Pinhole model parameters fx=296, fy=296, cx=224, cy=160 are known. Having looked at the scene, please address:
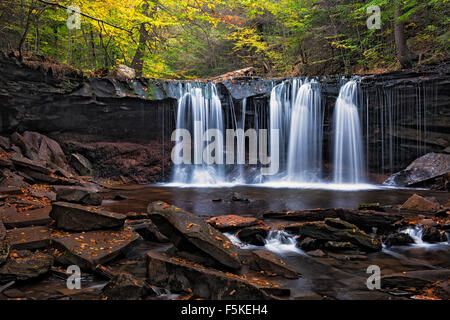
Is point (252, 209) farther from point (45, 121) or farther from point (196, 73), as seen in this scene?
point (196, 73)

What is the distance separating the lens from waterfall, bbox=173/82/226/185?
15.2 metres

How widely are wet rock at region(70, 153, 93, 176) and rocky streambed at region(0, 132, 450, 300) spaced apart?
18.2 feet

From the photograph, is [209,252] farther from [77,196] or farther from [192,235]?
[77,196]

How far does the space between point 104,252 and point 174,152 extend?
1204cm

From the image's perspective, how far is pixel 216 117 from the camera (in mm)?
15633

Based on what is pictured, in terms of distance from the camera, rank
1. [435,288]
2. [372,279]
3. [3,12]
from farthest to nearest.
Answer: [3,12]
[372,279]
[435,288]

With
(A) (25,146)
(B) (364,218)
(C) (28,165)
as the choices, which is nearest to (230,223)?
(B) (364,218)

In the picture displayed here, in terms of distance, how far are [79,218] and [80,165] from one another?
9.38 m

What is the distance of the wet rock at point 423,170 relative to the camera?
12.0 m

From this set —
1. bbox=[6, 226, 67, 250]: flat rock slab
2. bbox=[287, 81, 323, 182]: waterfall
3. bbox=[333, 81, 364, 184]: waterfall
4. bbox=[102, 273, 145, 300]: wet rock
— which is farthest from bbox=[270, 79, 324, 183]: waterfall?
bbox=[102, 273, 145, 300]: wet rock

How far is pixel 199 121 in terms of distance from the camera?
15500mm

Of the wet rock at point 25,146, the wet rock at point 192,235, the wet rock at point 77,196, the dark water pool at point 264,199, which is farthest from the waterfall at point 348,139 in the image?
the wet rock at point 25,146
